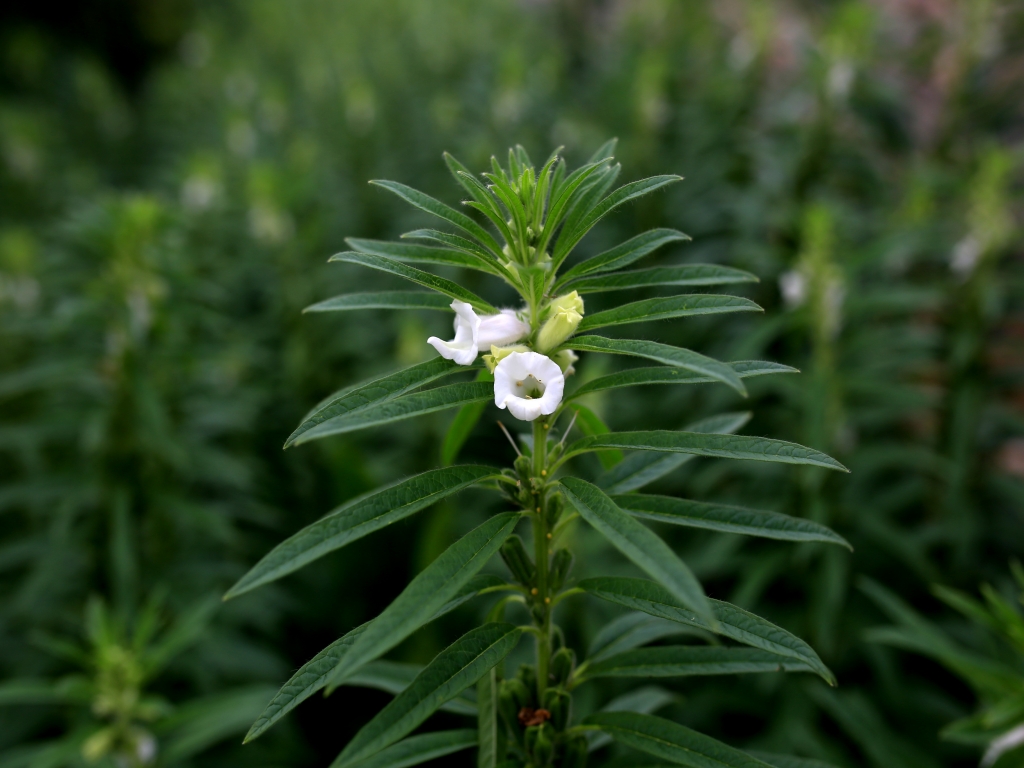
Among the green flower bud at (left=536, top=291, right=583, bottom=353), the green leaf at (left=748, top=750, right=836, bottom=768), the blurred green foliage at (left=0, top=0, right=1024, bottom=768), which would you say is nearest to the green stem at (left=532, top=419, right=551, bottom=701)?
the green flower bud at (left=536, top=291, right=583, bottom=353)

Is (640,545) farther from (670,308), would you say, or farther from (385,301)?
(385,301)

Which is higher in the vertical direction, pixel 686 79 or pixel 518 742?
pixel 686 79

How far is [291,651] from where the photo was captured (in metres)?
2.98

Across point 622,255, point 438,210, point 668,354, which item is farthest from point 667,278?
point 438,210

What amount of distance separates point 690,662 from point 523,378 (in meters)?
0.45

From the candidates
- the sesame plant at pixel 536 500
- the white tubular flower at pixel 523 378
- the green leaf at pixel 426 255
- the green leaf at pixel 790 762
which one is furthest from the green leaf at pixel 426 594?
the green leaf at pixel 790 762

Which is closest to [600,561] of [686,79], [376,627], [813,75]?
[376,627]

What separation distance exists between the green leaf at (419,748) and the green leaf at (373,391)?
1.42ft

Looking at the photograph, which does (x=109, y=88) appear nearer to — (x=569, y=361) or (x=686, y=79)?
(x=686, y=79)

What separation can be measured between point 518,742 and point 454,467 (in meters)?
0.42

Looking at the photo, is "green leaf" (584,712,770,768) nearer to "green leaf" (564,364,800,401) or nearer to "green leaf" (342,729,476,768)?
"green leaf" (342,729,476,768)

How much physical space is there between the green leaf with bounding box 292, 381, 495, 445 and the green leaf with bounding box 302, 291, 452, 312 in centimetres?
14

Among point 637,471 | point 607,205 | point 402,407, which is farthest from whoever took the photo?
point 637,471

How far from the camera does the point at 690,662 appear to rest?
979 millimetres
